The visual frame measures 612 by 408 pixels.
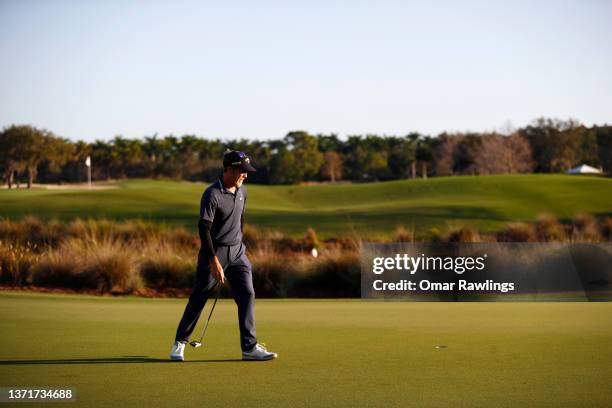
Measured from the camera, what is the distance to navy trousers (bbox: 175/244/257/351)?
9.59 m

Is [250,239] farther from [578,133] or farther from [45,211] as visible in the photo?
[578,133]

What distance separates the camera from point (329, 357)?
980cm

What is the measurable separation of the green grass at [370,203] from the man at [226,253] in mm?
33402

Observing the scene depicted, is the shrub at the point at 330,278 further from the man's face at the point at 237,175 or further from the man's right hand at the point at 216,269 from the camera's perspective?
the man's right hand at the point at 216,269

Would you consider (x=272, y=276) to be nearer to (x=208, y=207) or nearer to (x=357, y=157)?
(x=208, y=207)

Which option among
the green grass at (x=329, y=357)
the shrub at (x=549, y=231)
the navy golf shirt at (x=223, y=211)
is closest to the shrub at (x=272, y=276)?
the green grass at (x=329, y=357)

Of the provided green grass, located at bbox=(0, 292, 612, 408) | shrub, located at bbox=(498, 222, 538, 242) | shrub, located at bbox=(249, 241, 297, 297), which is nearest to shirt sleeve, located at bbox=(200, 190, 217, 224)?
green grass, located at bbox=(0, 292, 612, 408)

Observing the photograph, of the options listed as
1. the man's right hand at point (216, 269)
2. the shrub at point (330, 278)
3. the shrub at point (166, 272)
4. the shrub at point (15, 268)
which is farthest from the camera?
the shrub at point (166, 272)

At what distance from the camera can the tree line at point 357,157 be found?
4690 inches

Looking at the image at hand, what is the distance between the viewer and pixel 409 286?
21297 millimetres

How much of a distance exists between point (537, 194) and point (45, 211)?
114ft

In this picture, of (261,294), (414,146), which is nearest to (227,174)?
(261,294)

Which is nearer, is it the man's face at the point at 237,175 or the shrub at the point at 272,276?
the man's face at the point at 237,175

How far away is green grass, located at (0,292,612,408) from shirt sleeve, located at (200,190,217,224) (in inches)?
58.0
